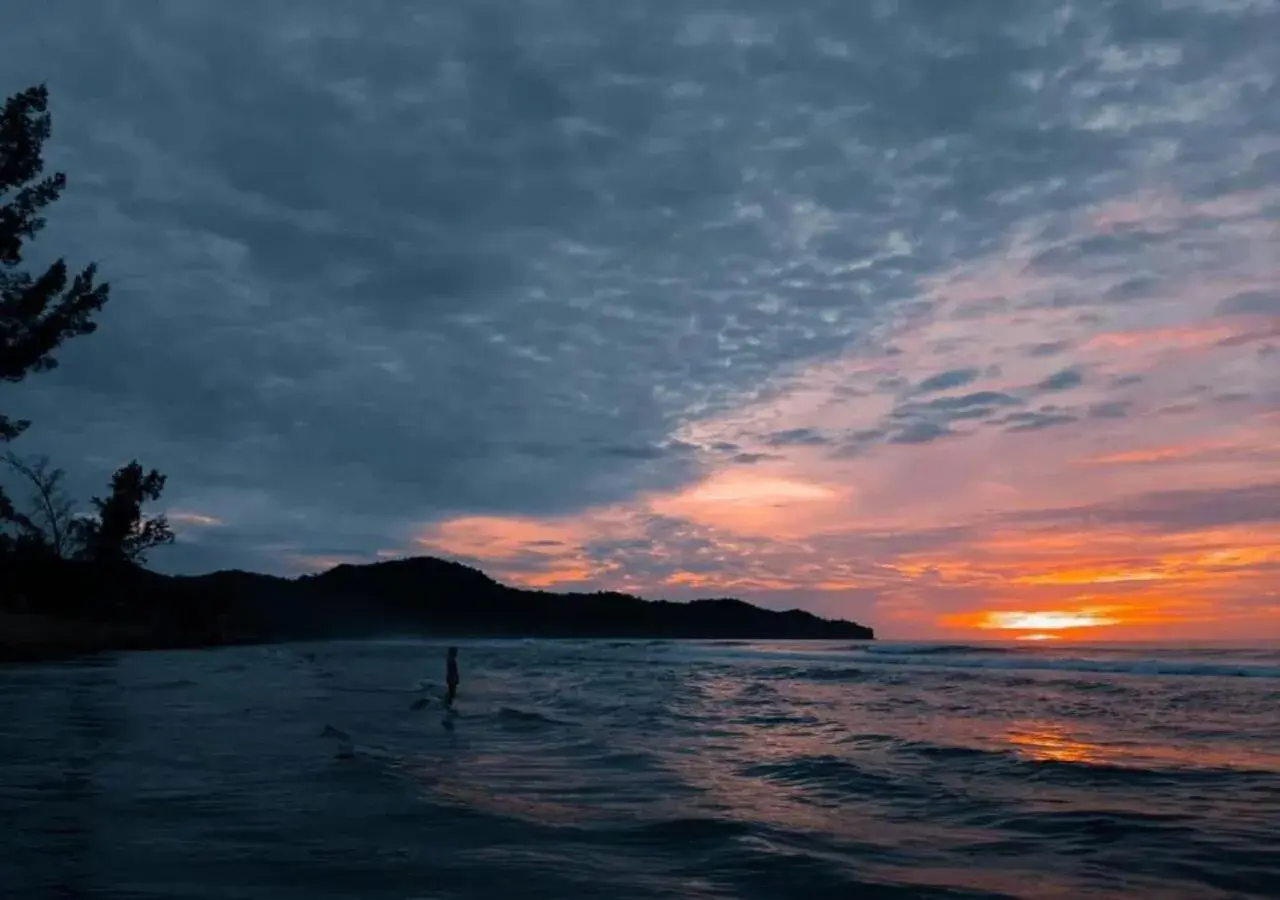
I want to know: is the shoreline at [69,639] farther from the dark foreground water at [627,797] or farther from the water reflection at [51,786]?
the water reflection at [51,786]

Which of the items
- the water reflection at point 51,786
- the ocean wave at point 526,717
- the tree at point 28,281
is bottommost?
the water reflection at point 51,786

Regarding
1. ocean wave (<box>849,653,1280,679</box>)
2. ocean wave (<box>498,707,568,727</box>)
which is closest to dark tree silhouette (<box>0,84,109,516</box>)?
ocean wave (<box>498,707,568,727</box>)

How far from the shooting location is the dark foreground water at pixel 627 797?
28.2 feet

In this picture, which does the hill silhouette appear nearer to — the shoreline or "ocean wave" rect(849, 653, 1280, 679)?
the shoreline

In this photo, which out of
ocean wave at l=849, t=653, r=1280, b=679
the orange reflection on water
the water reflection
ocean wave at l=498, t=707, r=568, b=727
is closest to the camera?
the water reflection

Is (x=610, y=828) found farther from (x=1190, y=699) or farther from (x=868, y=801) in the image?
(x=1190, y=699)

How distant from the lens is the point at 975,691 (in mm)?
32188

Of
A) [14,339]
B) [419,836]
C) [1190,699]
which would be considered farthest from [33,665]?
[1190,699]

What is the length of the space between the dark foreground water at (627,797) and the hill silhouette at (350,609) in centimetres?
4607

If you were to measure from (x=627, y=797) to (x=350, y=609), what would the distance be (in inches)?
5873

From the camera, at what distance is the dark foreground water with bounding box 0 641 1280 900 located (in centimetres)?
859

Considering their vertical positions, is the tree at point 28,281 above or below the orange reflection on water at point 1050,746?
above

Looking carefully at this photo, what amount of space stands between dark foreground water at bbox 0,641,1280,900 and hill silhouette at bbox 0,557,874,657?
151ft

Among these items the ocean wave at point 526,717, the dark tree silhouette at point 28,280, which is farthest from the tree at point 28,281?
the ocean wave at point 526,717
